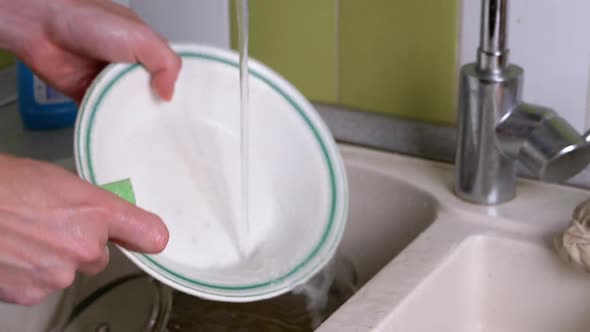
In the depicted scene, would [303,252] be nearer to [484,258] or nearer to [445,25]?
[484,258]

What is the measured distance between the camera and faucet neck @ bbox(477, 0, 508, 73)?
66 cm

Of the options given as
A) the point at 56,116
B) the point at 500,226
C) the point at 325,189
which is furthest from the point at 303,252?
the point at 56,116

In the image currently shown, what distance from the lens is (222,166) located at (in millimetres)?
738

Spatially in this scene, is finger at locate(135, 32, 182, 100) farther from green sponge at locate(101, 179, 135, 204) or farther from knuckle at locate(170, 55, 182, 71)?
green sponge at locate(101, 179, 135, 204)

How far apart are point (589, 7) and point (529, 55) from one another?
7 centimetres

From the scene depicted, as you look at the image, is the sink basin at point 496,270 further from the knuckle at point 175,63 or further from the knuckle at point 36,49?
the knuckle at point 36,49

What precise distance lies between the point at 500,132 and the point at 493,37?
0.26ft

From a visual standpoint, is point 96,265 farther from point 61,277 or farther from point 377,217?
point 377,217

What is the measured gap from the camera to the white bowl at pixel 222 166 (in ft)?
2.18

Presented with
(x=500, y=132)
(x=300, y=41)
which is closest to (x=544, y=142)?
(x=500, y=132)

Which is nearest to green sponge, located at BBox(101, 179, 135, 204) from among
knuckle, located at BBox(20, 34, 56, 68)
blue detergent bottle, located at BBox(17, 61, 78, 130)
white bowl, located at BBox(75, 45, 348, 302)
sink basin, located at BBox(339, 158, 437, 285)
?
white bowl, located at BBox(75, 45, 348, 302)

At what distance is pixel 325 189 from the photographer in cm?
71

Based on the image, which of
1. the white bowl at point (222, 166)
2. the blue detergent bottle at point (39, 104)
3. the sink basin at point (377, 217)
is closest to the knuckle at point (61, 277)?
the white bowl at point (222, 166)

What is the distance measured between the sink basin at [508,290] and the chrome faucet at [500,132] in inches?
2.3
